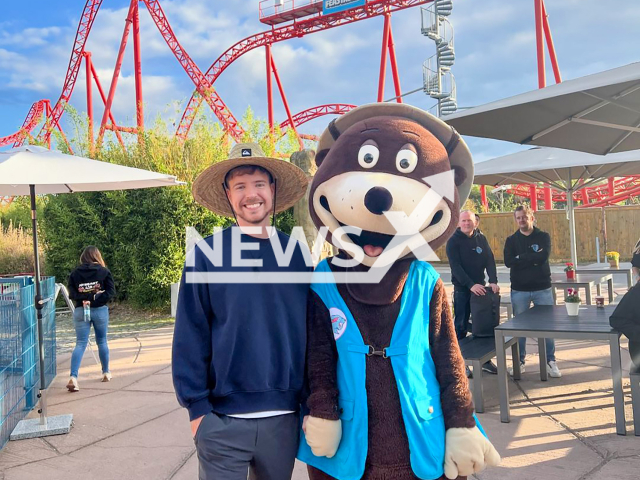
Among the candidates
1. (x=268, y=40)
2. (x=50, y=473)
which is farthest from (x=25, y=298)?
(x=268, y=40)

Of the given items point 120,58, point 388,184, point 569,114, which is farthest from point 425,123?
point 120,58

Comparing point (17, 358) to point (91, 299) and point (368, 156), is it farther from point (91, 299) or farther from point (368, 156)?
point (368, 156)

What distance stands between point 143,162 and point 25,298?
6.02 metres

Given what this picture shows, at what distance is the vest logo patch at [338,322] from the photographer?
1907mm

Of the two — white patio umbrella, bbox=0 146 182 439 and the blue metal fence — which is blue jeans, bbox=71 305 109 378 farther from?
white patio umbrella, bbox=0 146 182 439

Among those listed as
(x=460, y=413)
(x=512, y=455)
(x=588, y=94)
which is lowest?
(x=512, y=455)

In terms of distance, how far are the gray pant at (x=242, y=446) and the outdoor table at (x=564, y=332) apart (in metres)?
2.77

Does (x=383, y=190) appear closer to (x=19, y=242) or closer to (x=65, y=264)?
(x=65, y=264)

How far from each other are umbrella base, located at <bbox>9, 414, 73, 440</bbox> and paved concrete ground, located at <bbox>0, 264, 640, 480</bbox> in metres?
0.08

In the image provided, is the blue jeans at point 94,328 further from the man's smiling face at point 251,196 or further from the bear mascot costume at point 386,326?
the bear mascot costume at point 386,326

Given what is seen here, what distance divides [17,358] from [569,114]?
4894 mm

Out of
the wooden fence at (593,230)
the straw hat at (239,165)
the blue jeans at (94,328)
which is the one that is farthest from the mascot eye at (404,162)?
the wooden fence at (593,230)

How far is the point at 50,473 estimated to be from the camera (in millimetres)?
3637

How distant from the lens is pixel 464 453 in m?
1.75
